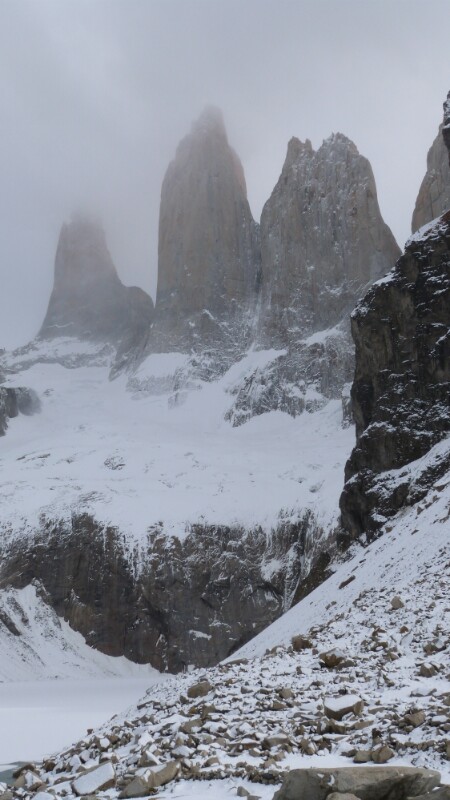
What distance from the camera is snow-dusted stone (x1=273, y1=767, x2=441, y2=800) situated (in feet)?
28.7

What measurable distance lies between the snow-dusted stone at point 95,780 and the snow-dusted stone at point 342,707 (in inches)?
139

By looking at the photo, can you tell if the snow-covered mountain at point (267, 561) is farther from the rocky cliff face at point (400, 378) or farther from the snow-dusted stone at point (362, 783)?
the rocky cliff face at point (400, 378)

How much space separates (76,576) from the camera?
116 m

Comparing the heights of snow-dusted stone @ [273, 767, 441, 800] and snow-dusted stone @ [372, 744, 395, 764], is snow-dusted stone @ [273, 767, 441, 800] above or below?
above

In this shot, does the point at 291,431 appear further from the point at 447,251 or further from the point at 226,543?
the point at 447,251

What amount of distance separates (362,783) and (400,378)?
57.7m

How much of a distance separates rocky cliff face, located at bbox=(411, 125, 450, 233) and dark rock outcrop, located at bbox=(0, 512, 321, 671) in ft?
189

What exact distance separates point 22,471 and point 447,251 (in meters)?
97.8

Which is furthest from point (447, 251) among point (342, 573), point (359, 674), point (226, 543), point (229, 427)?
point (229, 427)

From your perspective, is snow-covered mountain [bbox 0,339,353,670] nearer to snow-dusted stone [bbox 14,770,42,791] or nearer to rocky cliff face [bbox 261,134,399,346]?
rocky cliff face [bbox 261,134,399,346]

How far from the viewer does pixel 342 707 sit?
12578mm

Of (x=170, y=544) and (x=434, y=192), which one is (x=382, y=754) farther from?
(x=434, y=192)

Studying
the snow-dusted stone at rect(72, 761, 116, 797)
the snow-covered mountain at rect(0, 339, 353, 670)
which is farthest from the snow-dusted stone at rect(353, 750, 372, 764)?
the snow-covered mountain at rect(0, 339, 353, 670)

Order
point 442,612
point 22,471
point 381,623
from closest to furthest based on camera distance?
point 442,612 → point 381,623 → point 22,471
